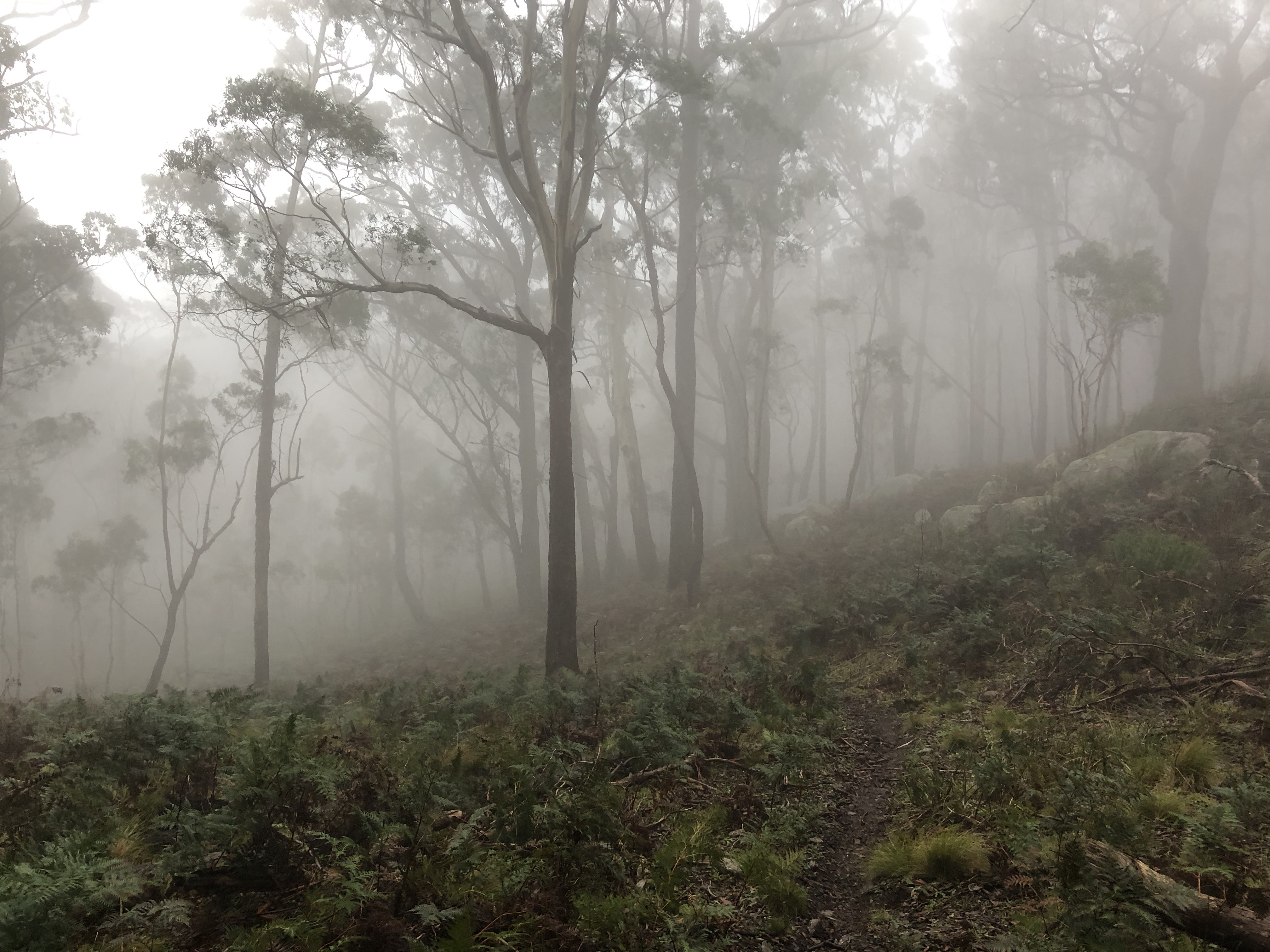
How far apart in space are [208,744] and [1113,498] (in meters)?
A: 10.5

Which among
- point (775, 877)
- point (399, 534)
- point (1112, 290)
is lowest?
point (775, 877)

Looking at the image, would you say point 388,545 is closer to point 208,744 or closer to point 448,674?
point 448,674

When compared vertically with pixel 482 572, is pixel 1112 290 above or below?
above

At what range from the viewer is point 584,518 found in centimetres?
2434

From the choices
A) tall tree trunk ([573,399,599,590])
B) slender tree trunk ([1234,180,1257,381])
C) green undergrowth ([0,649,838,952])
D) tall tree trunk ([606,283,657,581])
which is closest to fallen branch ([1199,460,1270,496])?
green undergrowth ([0,649,838,952])

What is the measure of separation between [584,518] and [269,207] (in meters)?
13.3

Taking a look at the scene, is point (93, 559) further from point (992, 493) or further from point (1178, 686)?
point (1178, 686)

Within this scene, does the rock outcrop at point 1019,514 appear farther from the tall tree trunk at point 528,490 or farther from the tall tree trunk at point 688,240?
the tall tree trunk at point 528,490

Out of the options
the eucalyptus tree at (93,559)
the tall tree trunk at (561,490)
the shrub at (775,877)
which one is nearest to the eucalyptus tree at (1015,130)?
the tall tree trunk at (561,490)

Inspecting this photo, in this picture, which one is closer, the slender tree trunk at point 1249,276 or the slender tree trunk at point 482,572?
the slender tree trunk at point 482,572

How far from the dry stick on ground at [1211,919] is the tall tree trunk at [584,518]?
1938 cm

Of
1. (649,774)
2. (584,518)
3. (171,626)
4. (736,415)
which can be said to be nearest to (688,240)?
(736,415)

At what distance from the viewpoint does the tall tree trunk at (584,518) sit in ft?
73.9

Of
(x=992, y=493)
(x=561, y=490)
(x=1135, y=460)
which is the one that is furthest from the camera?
(x=992, y=493)
